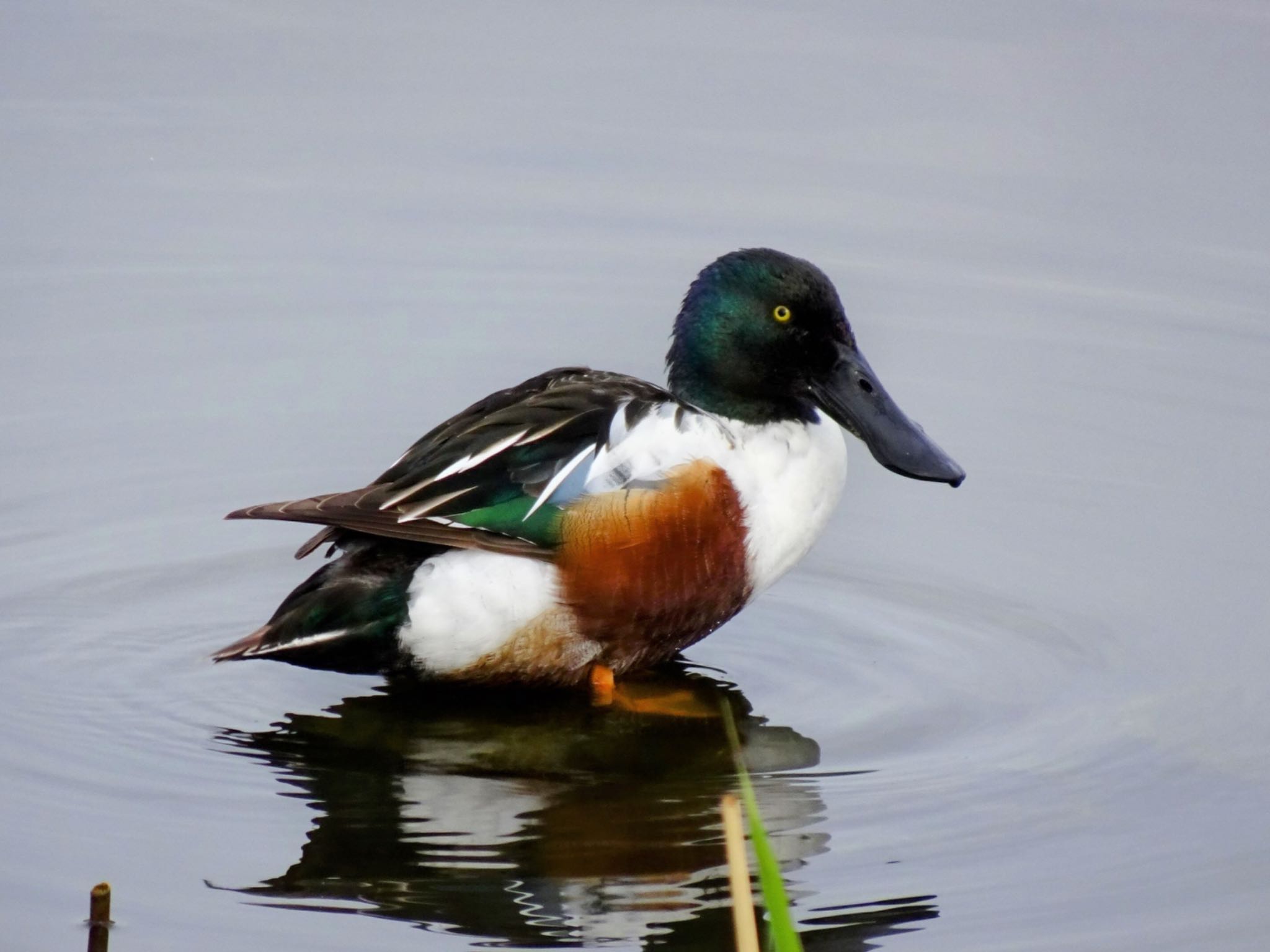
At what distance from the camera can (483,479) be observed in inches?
224

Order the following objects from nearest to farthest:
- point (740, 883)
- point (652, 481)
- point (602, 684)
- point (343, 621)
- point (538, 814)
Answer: point (740, 883) < point (538, 814) < point (343, 621) < point (652, 481) < point (602, 684)

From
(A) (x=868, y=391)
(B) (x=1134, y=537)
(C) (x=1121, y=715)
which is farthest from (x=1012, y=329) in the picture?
(C) (x=1121, y=715)

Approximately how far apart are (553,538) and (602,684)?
1.63 feet

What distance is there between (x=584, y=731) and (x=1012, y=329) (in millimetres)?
3058

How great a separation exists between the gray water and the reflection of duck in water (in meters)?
0.02

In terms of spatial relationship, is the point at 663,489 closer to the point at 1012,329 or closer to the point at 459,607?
the point at 459,607

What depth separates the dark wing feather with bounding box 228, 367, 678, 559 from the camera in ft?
18.3

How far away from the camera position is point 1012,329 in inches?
318

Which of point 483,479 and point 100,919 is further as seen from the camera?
point 483,479

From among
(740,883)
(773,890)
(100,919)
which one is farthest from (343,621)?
(773,890)

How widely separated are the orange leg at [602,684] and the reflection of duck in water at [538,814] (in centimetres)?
4

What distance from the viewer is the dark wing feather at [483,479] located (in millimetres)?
5582

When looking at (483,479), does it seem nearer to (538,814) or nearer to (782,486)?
(782,486)

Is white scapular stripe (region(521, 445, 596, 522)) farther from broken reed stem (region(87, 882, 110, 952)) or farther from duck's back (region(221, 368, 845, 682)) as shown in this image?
broken reed stem (region(87, 882, 110, 952))
